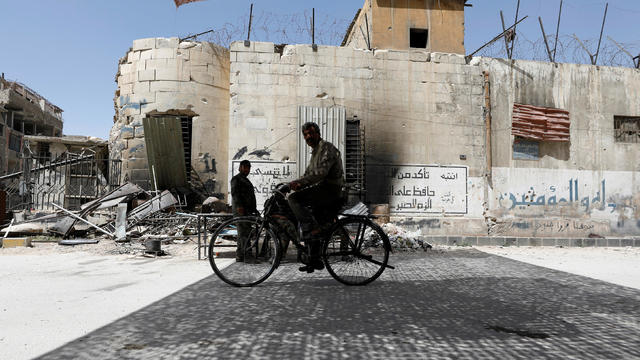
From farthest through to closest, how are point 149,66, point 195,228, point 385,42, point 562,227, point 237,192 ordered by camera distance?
point 385,42 → point 562,227 → point 149,66 → point 195,228 → point 237,192

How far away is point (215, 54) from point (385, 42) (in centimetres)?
604

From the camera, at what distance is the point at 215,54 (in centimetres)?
1135

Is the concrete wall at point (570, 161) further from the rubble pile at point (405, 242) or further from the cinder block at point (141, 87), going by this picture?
the cinder block at point (141, 87)

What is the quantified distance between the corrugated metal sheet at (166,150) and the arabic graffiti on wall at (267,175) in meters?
1.62

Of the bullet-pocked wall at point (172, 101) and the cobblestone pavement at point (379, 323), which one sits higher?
the bullet-pocked wall at point (172, 101)

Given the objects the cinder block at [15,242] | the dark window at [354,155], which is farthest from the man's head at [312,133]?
the cinder block at [15,242]

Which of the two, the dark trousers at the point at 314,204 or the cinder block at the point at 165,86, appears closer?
the dark trousers at the point at 314,204

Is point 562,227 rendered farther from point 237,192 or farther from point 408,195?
point 237,192

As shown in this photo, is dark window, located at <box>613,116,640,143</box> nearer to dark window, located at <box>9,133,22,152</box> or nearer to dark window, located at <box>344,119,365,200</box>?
dark window, located at <box>344,119,365,200</box>

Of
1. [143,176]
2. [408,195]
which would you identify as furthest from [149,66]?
Answer: [408,195]

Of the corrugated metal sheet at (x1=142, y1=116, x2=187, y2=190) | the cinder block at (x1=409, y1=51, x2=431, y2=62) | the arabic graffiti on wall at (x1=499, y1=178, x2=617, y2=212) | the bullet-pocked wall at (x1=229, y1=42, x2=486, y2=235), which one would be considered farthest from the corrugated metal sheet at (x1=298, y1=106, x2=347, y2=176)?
the arabic graffiti on wall at (x1=499, y1=178, x2=617, y2=212)

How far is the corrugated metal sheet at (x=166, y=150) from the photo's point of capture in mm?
10578

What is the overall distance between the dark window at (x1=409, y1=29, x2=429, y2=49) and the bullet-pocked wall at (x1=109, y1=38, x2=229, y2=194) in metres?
7.57

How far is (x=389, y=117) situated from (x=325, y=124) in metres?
1.97
